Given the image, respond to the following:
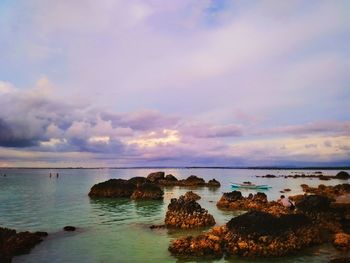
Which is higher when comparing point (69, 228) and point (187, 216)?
point (187, 216)

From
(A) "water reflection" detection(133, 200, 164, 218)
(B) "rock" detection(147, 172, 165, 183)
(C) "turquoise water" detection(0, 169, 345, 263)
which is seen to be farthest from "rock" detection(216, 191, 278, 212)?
(B) "rock" detection(147, 172, 165, 183)

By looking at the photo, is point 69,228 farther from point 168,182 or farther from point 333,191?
point 168,182

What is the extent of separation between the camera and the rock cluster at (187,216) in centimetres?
3503

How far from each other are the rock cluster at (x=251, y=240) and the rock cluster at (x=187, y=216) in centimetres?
835

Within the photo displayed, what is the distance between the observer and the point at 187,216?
3538 centimetres

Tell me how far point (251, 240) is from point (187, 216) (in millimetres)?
11300

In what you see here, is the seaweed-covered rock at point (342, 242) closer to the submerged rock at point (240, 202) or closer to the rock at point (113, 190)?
the submerged rock at point (240, 202)

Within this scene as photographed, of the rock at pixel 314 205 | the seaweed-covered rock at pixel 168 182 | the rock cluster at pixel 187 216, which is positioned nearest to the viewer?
the rock at pixel 314 205

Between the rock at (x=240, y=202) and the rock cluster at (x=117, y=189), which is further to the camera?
the rock cluster at (x=117, y=189)

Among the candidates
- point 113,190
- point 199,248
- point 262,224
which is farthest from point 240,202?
point 199,248

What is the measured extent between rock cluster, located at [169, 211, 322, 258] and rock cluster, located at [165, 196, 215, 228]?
329 inches

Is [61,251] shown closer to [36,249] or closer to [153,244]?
[36,249]

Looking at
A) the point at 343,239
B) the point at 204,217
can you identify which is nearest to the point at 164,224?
the point at 204,217

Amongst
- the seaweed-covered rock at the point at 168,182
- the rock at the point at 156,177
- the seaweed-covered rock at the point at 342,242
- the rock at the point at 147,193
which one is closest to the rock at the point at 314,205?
the seaweed-covered rock at the point at 342,242
